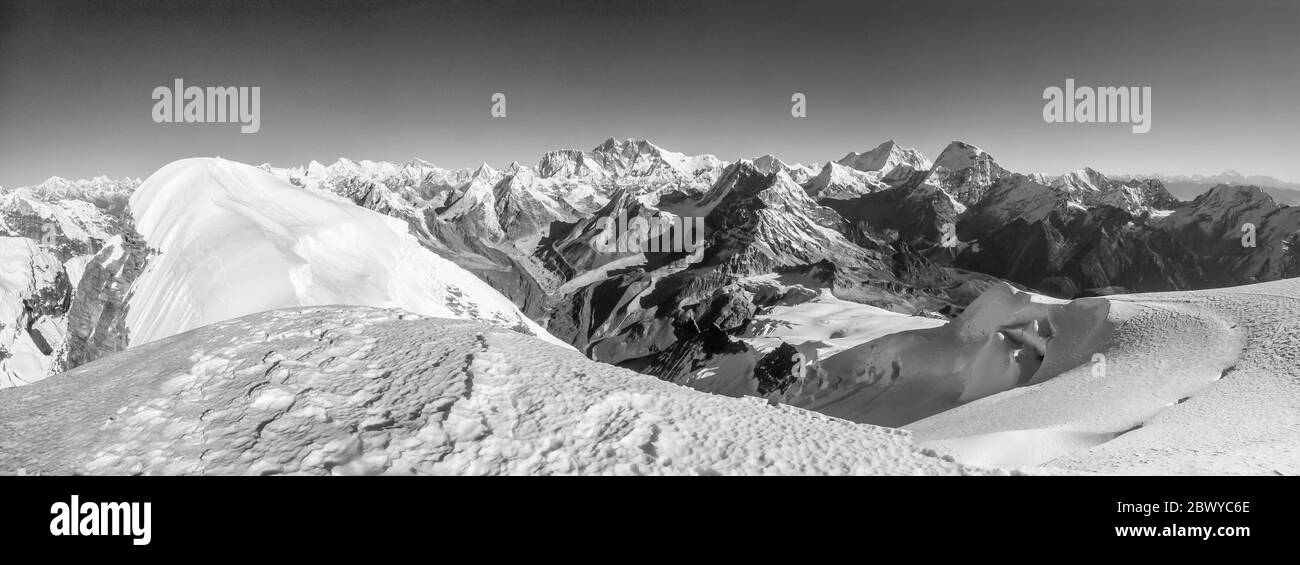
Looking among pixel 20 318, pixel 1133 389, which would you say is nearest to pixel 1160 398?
pixel 1133 389

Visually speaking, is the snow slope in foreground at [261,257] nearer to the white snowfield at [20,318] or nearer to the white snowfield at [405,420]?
the white snowfield at [405,420]

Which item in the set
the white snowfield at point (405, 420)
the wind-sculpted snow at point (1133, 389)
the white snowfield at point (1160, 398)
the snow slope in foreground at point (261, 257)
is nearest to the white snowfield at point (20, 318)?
the snow slope in foreground at point (261, 257)

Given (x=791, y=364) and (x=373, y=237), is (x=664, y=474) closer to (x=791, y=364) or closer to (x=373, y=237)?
(x=373, y=237)

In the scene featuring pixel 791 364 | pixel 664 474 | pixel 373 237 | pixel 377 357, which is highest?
pixel 373 237
